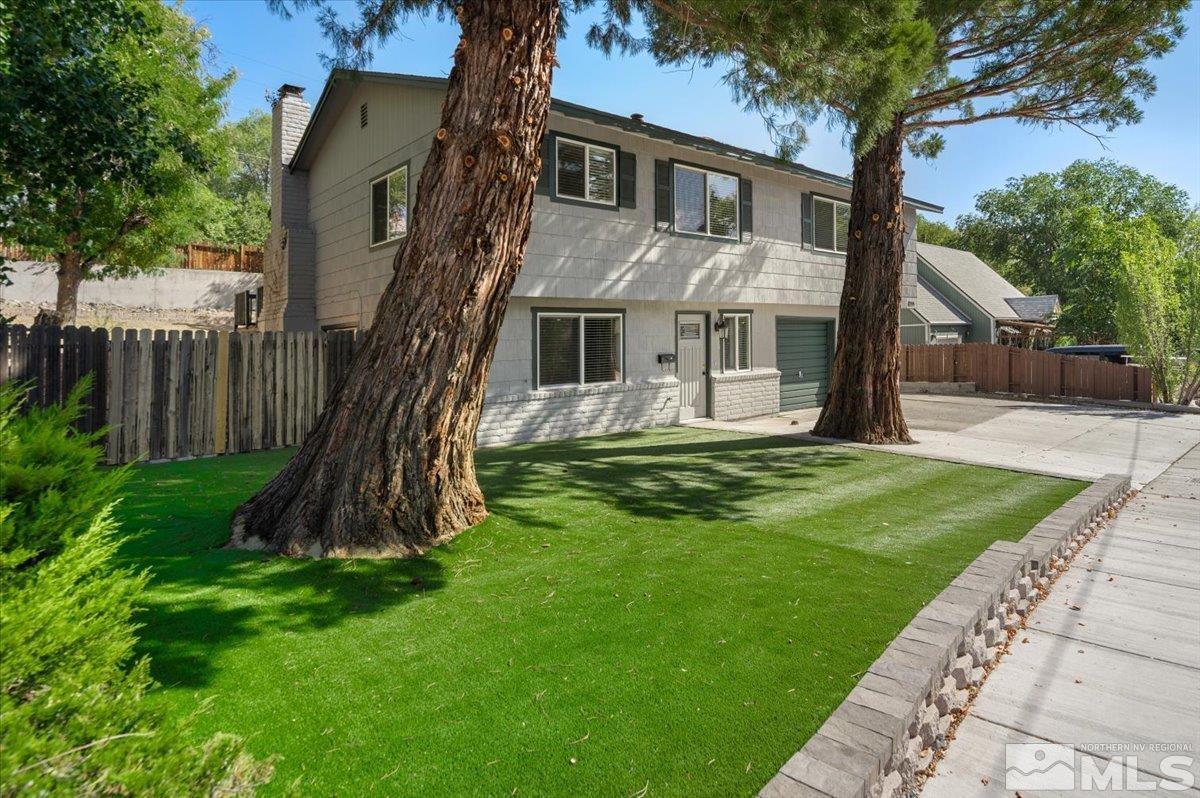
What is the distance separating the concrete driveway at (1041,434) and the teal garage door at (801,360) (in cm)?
60

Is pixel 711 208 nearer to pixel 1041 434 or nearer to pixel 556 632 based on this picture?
pixel 1041 434

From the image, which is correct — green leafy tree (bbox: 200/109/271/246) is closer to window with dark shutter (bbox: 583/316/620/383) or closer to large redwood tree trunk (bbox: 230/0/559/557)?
window with dark shutter (bbox: 583/316/620/383)

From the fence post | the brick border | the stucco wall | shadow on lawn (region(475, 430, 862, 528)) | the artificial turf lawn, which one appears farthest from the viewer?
the stucco wall

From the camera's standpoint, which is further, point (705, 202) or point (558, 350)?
point (705, 202)

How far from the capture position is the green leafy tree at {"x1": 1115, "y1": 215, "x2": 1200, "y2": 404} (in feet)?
54.1

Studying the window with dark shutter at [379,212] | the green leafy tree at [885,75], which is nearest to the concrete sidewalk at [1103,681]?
the green leafy tree at [885,75]

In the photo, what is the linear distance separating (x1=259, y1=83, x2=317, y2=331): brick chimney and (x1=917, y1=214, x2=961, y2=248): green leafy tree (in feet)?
161

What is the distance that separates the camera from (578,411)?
11742 mm

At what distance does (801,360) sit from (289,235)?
40.8ft

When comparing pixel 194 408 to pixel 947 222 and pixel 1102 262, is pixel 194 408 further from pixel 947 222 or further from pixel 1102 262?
pixel 947 222

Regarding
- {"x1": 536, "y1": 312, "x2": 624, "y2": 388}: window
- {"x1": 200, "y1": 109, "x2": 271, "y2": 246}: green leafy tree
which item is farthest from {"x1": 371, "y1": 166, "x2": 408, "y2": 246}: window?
{"x1": 200, "y1": 109, "x2": 271, "y2": 246}: green leafy tree

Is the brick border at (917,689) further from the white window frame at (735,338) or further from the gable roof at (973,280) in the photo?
the gable roof at (973,280)

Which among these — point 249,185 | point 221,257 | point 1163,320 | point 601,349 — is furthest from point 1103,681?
point 249,185

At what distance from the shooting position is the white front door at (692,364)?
538 inches
